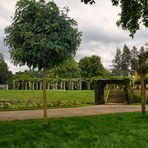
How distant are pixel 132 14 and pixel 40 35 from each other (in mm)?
7412

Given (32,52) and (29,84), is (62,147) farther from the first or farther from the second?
(29,84)

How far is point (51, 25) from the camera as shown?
589 inches

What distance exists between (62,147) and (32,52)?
539 cm

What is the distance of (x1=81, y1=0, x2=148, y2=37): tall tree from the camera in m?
19.8

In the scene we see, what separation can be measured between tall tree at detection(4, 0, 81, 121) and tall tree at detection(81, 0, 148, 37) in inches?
180

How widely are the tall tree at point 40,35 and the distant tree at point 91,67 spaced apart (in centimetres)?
8965

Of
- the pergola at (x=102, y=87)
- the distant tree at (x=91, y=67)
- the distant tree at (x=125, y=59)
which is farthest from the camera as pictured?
the distant tree at (x=125, y=59)

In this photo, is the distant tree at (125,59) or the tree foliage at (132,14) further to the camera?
the distant tree at (125,59)

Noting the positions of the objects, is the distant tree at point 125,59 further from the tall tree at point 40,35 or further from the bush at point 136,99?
the tall tree at point 40,35

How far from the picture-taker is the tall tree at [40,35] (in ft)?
48.9

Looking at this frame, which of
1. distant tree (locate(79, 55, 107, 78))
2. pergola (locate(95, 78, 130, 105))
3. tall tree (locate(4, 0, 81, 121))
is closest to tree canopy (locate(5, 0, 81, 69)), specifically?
tall tree (locate(4, 0, 81, 121))

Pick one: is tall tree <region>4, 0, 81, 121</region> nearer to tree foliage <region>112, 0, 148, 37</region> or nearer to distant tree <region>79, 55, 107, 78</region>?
tree foliage <region>112, 0, 148, 37</region>

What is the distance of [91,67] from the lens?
10662 centimetres

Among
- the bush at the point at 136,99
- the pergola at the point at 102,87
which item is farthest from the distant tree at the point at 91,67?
the pergola at the point at 102,87
